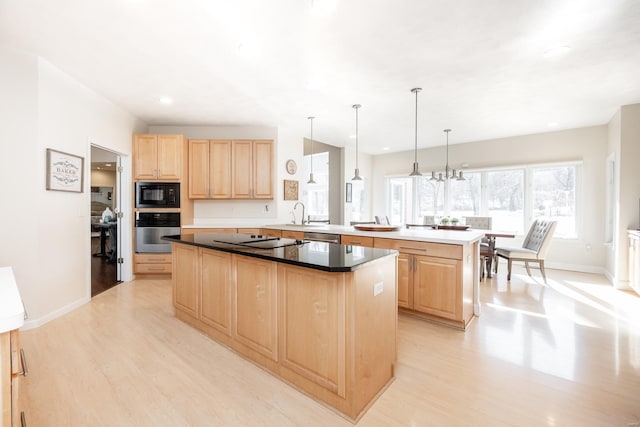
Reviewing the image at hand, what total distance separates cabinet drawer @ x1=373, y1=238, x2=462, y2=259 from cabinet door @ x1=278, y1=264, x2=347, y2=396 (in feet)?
5.26

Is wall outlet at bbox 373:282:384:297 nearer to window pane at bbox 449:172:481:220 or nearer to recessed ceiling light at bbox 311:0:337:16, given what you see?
recessed ceiling light at bbox 311:0:337:16

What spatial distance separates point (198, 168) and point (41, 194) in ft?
7.11

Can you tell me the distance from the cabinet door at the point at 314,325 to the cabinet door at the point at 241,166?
3304 mm

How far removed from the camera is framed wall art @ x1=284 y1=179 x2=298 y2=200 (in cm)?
531

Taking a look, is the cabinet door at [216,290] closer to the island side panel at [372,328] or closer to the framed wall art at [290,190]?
the island side panel at [372,328]

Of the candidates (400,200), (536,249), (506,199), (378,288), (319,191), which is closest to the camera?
(378,288)

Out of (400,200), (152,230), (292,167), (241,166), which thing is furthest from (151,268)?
(400,200)

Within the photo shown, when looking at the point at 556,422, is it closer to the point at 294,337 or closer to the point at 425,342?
the point at 425,342

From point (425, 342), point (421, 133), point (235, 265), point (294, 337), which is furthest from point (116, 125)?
point (421, 133)

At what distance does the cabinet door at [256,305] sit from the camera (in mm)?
1977

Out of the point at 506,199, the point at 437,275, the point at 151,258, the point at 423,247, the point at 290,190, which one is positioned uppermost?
the point at 290,190

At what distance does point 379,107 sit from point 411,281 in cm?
259

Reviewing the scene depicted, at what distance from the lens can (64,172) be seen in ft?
10.5

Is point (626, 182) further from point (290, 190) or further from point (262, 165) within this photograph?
point (262, 165)
